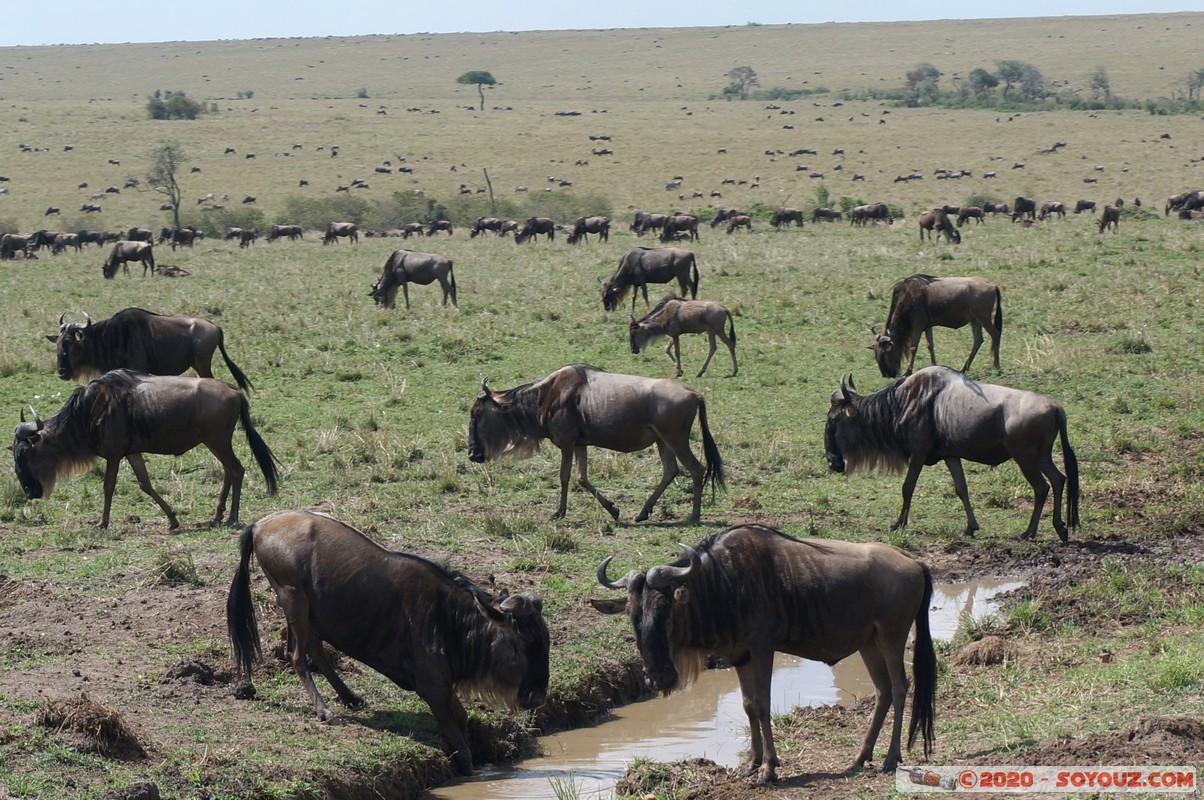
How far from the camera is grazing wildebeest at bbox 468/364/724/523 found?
1195 cm

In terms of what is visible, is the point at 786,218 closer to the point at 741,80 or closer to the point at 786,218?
the point at 786,218

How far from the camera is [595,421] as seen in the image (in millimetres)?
12000

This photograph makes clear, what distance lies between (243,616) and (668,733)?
2620 millimetres

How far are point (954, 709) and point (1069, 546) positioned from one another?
12.8ft

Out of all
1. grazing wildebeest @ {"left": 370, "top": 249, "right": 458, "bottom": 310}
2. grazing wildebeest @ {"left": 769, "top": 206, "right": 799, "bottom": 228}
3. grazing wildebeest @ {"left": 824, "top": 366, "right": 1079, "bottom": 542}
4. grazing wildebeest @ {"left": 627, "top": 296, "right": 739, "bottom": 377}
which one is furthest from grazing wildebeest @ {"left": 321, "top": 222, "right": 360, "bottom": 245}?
grazing wildebeest @ {"left": 824, "top": 366, "right": 1079, "bottom": 542}

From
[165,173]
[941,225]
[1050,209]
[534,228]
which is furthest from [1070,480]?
[165,173]

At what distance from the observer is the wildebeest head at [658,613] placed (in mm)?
6441

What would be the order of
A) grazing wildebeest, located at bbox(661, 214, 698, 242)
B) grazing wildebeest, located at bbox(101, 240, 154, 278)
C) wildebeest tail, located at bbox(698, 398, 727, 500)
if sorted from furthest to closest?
grazing wildebeest, located at bbox(661, 214, 698, 242) < grazing wildebeest, located at bbox(101, 240, 154, 278) < wildebeest tail, located at bbox(698, 398, 727, 500)

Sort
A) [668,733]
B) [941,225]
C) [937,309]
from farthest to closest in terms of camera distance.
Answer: [941,225] → [937,309] → [668,733]

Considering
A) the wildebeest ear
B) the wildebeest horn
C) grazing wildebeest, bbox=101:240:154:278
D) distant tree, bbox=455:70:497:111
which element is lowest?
grazing wildebeest, bbox=101:240:154:278

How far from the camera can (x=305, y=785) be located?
6527mm

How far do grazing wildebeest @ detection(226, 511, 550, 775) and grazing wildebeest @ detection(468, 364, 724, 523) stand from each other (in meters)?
4.54

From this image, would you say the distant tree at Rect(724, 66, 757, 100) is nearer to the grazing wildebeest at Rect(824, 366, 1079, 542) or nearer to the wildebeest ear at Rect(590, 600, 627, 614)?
the grazing wildebeest at Rect(824, 366, 1079, 542)

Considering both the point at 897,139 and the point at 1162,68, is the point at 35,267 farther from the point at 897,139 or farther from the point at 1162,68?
the point at 1162,68
